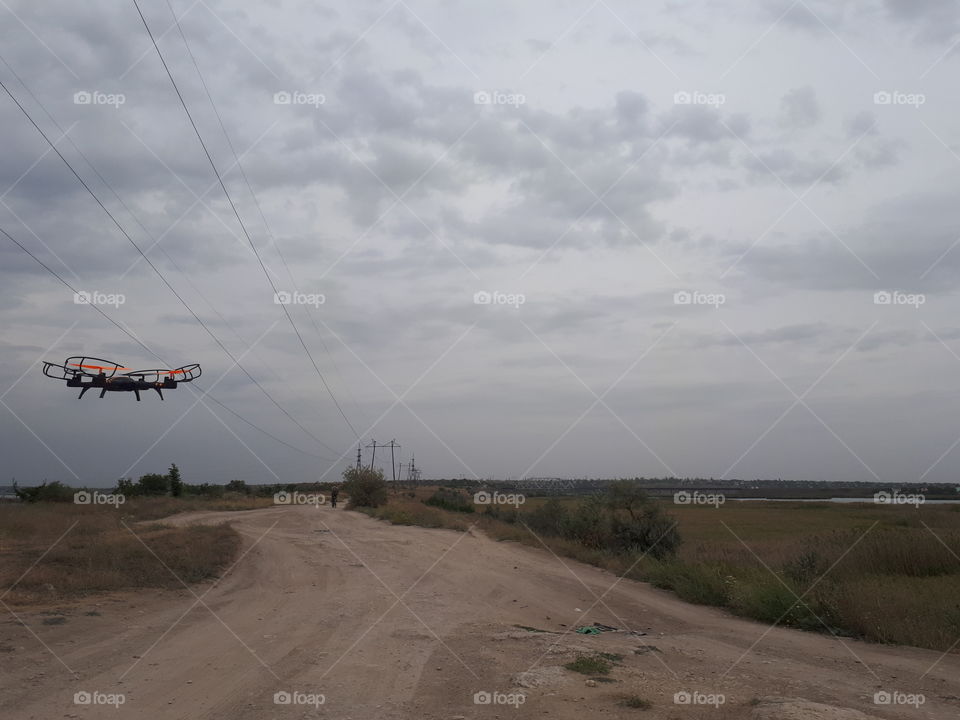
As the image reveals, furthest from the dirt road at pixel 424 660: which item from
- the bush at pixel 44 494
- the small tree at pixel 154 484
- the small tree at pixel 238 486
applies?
the small tree at pixel 238 486

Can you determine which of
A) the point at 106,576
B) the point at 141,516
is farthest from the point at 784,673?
the point at 141,516

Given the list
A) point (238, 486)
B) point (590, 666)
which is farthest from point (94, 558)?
point (238, 486)

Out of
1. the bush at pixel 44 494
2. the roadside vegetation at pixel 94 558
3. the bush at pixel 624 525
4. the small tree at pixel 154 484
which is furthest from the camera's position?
the small tree at pixel 154 484

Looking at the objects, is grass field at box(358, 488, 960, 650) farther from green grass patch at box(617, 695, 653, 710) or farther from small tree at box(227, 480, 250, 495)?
small tree at box(227, 480, 250, 495)

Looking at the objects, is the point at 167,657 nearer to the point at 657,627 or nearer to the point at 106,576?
the point at 106,576

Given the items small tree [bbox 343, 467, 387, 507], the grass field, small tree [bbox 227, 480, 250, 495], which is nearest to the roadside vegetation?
the grass field

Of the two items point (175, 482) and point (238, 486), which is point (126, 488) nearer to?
point (175, 482)

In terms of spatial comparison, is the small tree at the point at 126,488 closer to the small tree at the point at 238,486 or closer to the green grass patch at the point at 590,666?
the small tree at the point at 238,486
